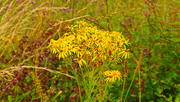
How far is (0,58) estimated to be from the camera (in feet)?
9.68

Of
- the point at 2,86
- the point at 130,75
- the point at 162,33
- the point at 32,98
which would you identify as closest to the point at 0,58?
the point at 2,86

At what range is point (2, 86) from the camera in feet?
8.18

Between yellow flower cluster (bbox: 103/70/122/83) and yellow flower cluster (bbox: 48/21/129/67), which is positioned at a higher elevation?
yellow flower cluster (bbox: 48/21/129/67)

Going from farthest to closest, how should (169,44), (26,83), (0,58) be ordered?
(0,58) < (26,83) < (169,44)

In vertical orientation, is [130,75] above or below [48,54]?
below

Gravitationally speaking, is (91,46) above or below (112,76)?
above

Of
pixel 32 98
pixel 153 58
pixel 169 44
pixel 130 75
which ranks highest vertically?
pixel 169 44

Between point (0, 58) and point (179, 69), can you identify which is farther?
point (0, 58)

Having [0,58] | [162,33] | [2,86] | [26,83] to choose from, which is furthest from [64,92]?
[162,33]

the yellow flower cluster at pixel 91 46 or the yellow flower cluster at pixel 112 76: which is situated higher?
the yellow flower cluster at pixel 91 46

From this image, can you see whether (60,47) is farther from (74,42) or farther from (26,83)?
(26,83)

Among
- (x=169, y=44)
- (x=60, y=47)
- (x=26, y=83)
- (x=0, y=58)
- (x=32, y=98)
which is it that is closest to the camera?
(x=60, y=47)

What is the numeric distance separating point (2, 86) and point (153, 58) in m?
1.87

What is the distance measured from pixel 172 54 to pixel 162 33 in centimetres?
35
